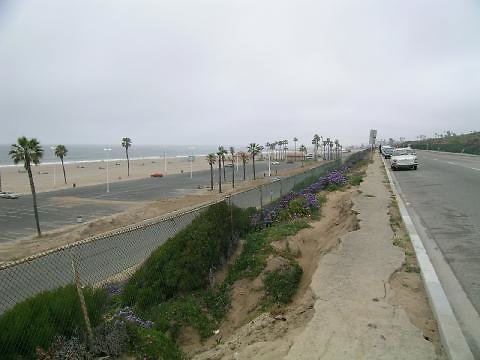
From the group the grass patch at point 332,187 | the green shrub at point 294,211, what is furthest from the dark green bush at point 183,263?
the grass patch at point 332,187

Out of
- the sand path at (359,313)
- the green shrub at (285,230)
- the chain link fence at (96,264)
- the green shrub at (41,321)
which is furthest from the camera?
the chain link fence at (96,264)

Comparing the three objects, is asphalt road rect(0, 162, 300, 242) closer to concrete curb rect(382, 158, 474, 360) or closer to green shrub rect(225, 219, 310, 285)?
A: green shrub rect(225, 219, 310, 285)

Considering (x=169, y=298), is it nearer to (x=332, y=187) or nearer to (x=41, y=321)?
(x=41, y=321)

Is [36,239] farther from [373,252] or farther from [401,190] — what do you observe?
[373,252]

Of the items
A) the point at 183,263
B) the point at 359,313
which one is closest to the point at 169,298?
the point at 183,263

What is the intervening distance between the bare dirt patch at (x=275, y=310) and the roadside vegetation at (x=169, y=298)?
20 cm

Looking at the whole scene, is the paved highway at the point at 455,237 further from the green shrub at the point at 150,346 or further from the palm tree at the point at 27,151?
the palm tree at the point at 27,151

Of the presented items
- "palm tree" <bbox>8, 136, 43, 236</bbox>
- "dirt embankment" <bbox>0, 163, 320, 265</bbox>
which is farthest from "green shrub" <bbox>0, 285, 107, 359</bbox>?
"palm tree" <bbox>8, 136, 43, 236</bbox>

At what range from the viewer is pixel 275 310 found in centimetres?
627

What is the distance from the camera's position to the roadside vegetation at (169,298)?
5.10 m

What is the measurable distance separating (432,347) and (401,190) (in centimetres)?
1361

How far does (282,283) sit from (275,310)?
1356mm

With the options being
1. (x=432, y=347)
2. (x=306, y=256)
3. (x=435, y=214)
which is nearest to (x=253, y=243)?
(x=306, y=256)

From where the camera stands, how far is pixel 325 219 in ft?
42.9
